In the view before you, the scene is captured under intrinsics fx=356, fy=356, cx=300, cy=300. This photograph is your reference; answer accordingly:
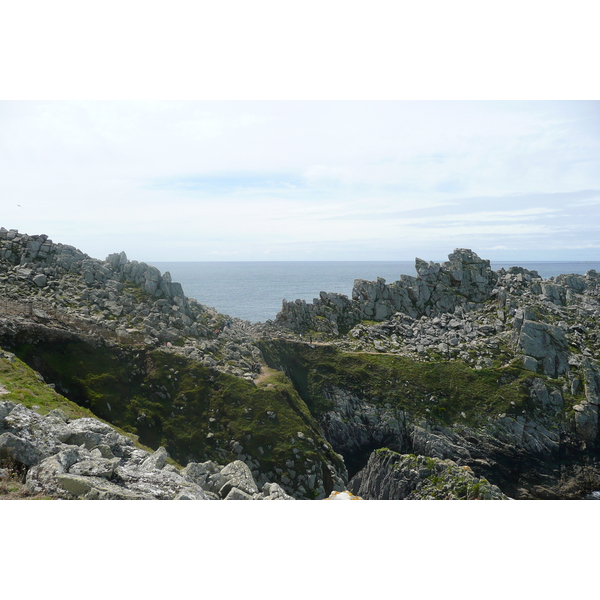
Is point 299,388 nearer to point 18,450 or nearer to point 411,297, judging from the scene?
point 411,297

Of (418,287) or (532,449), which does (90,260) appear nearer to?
(418,287)

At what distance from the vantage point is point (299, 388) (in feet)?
203

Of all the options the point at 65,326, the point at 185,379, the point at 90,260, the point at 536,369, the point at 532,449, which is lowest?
the point at 532,449

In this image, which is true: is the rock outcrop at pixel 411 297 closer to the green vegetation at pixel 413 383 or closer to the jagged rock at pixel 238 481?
the green vegetation at pixel 413 383

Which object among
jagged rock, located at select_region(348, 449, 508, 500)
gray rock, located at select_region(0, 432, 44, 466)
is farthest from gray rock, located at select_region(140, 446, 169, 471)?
jagged rock, located at select_region(348, 449, 508, 500)

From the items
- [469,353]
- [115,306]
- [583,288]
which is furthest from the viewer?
[583,288]

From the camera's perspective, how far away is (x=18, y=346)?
37938mm

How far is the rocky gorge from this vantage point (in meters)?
21.7

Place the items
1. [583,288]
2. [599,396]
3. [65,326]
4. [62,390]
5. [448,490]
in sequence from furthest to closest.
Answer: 1. [583,288]
2. [599,396]
3. [65,326]
4. [62,390]
5. [448,490]

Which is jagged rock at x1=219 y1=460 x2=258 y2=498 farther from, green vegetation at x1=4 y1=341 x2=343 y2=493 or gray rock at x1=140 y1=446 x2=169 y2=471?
green vegetation at x1=4 y1=341 x2=343 y2=493

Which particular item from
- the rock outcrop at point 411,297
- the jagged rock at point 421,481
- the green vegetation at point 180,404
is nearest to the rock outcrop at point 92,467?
the jagged rock at point 421,481

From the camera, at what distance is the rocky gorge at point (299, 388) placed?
21688mm

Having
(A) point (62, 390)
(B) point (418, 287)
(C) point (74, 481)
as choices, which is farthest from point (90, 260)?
(B) point (418, 287)

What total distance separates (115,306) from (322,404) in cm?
3580
